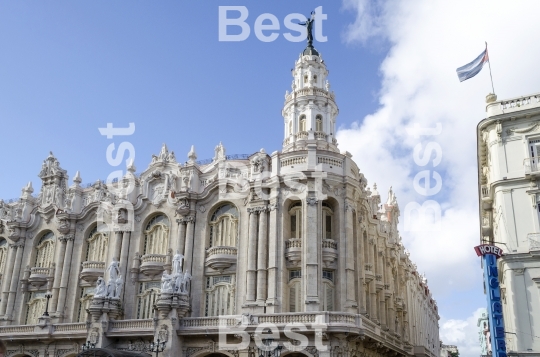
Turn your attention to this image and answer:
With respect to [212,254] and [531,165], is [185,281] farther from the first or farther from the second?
[531,165]

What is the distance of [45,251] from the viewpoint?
1868 inches

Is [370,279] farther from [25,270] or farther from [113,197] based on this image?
[25,270]

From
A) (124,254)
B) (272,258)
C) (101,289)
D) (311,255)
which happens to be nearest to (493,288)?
(311,255)

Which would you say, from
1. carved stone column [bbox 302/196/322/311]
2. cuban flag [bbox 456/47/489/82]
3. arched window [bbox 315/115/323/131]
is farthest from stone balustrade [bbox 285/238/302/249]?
cuban flag [bbox 456/47/489/82]

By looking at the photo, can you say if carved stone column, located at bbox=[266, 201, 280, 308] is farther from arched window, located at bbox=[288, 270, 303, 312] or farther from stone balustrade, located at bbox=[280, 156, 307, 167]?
stone balustrade, located at bbox=[280, 156, 307, 167]

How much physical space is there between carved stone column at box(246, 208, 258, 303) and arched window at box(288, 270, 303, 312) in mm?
2393

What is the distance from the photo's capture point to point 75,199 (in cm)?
4672

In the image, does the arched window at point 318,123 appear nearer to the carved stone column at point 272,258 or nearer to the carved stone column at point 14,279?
the carved stone column at point 272,258

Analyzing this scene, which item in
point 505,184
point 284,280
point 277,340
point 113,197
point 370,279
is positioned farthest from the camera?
point 113,197

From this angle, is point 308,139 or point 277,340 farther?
point 308,139

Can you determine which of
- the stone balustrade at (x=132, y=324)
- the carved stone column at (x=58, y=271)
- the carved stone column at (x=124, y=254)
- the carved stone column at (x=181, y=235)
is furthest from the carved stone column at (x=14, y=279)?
the carved stone column at (x=181, y=235)

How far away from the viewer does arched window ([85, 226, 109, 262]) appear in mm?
44000

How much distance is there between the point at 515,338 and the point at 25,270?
123 feet

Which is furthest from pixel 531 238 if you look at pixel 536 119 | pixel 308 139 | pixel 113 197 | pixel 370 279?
pixel 113 197
